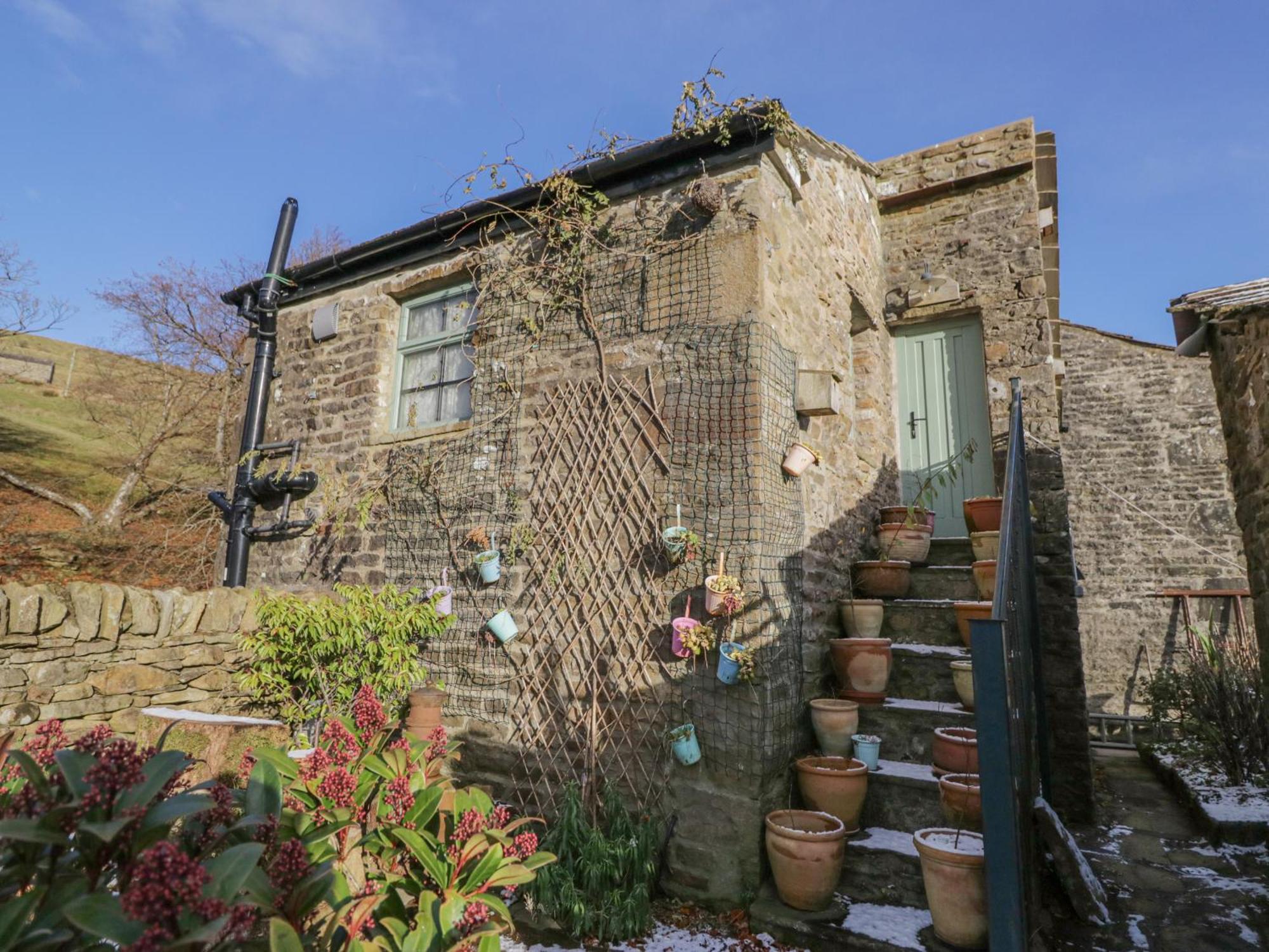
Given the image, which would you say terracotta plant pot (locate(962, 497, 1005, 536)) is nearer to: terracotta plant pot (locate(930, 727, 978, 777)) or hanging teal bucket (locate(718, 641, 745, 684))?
terracotta plant pot (locate(930, 727, 978, 777))

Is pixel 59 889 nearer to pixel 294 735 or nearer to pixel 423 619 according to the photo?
pixel 423 619

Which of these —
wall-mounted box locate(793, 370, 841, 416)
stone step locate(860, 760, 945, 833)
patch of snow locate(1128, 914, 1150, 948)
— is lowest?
patch of snow locate(1128, 914, 1150, 948)

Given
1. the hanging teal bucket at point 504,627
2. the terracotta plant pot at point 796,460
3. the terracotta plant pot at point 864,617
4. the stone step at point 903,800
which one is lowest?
the stone step at point 903,800

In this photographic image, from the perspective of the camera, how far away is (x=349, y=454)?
5980 mm

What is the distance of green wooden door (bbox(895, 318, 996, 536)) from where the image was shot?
6.32 m

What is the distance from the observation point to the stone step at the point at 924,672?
169 inches

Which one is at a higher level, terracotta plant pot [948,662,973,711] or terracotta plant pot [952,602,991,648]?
terracotta plant pot [952,602,991,648]

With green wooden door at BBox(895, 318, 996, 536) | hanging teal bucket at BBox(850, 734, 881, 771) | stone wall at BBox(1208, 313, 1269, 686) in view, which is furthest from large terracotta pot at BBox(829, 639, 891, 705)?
green wooden door at BBox(895, 318, 996, 536)

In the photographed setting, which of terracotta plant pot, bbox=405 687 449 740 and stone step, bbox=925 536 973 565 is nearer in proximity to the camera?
terracotta plant pot, bbox=405 687 449 740

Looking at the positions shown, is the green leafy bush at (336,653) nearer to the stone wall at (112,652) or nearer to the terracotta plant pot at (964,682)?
the stone wall at (112,652)

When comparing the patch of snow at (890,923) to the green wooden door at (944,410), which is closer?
the patch of snow at (890,923)

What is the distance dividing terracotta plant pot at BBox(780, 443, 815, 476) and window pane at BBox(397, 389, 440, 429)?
10.0ft

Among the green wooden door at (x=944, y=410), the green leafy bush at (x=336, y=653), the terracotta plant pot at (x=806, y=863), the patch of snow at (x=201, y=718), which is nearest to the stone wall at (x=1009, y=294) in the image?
the green wooden door at (x=944, y=410)

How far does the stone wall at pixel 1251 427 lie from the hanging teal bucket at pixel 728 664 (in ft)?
9.30
